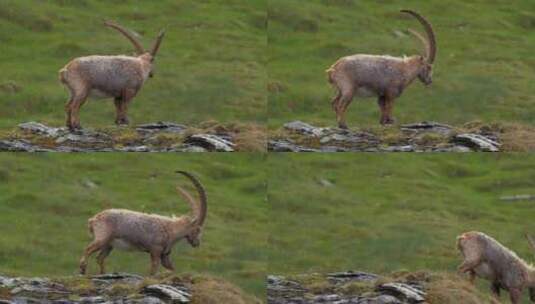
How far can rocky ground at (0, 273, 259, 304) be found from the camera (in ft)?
170

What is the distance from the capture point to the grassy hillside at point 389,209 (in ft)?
192

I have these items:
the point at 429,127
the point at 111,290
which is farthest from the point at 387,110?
the point at 111,290

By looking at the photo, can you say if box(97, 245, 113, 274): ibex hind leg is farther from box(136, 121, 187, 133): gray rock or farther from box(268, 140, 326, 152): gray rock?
box(268, 140, 326, 152): gray rock

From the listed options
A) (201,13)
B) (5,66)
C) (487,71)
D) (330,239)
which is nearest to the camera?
(330,239)

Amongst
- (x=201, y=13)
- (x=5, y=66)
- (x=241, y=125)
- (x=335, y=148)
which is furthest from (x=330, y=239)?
(x=201, y=13)

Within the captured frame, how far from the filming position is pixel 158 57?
74.6 m

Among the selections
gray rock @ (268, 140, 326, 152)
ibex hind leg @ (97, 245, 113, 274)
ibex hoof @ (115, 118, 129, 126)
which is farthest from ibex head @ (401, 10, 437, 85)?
ibex hind leg @ (97, 245, 113, 274)

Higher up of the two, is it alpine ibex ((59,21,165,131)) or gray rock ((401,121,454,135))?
alpine ibex ((59,21,165,131))

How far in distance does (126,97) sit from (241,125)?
1008 centimetres

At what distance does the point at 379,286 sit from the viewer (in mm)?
54156

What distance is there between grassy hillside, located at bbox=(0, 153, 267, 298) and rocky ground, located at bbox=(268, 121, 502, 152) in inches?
128

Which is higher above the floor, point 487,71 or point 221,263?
point 487,71

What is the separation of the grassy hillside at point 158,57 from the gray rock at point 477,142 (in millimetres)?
9056

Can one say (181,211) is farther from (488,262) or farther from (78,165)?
(488,262)
